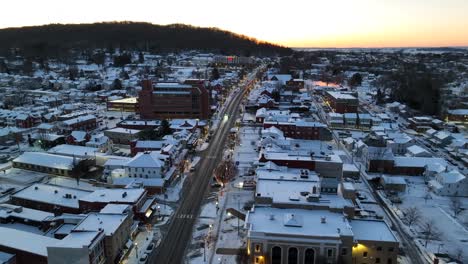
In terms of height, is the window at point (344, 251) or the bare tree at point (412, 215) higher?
the window at point (344, 251)

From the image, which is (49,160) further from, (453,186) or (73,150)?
(453,186)

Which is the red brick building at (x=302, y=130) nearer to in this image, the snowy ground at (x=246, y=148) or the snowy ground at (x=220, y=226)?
the snowy ground at (x=246, y=148)

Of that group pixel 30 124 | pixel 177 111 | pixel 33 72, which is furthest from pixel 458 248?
pixel 33 72

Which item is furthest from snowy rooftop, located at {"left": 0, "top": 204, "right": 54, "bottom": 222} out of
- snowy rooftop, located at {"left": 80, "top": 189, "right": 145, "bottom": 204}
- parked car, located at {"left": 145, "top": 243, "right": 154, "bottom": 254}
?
parked car, located at {"left": 145, "top": 243, "right": 154, "bottom": 254}

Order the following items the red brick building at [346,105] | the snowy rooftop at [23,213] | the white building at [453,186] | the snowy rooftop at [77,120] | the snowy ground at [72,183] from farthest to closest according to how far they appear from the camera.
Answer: the red brick building at [346,105], the snowy rooftop at [77,120], the snowy ground at [72,183], the white building at [453,186], the snowy rooftop at [23,213]

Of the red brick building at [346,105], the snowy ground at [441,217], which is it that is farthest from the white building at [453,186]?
the red brick building at [346,105]

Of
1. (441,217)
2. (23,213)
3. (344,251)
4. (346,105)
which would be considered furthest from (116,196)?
(346,105)

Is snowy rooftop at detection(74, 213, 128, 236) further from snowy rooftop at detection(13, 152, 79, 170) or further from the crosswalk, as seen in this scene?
snowy rooftop at detection(13, 152, 79, 170)

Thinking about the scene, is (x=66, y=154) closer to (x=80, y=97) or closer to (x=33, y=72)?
(x=80, y=97)
